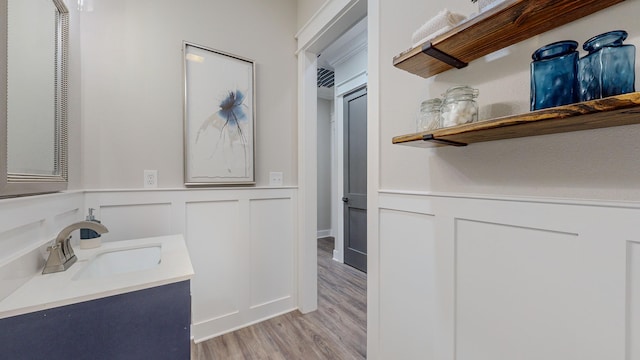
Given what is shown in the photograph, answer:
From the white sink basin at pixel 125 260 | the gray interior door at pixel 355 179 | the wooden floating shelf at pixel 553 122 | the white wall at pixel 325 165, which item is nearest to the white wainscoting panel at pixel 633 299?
the wooden floating shelf at pixel 553 122

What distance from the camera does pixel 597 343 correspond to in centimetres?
68

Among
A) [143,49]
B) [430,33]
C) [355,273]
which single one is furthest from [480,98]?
[355,273]

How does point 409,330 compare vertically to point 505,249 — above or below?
below

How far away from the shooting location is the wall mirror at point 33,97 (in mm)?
767

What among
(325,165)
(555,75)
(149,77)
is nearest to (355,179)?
(325,165)

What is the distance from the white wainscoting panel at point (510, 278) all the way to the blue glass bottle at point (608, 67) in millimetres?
298

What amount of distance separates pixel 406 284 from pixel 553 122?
2.89ft

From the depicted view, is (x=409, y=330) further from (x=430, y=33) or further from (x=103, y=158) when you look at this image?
(x=103, y=158)

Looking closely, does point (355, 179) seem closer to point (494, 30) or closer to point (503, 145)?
point (503, 145)

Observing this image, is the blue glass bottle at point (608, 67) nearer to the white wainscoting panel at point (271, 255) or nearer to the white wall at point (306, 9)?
the white wall at point (306, 9)

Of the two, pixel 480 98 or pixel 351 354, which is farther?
pixel 351 354

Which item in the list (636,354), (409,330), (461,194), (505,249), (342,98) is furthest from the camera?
(342,98)

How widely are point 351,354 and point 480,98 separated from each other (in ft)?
5.58

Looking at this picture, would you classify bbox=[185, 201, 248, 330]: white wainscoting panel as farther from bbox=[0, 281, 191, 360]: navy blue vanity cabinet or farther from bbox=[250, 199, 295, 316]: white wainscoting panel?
bbox=[0, 281, 191, 360]: navy blue vanity cabinet
